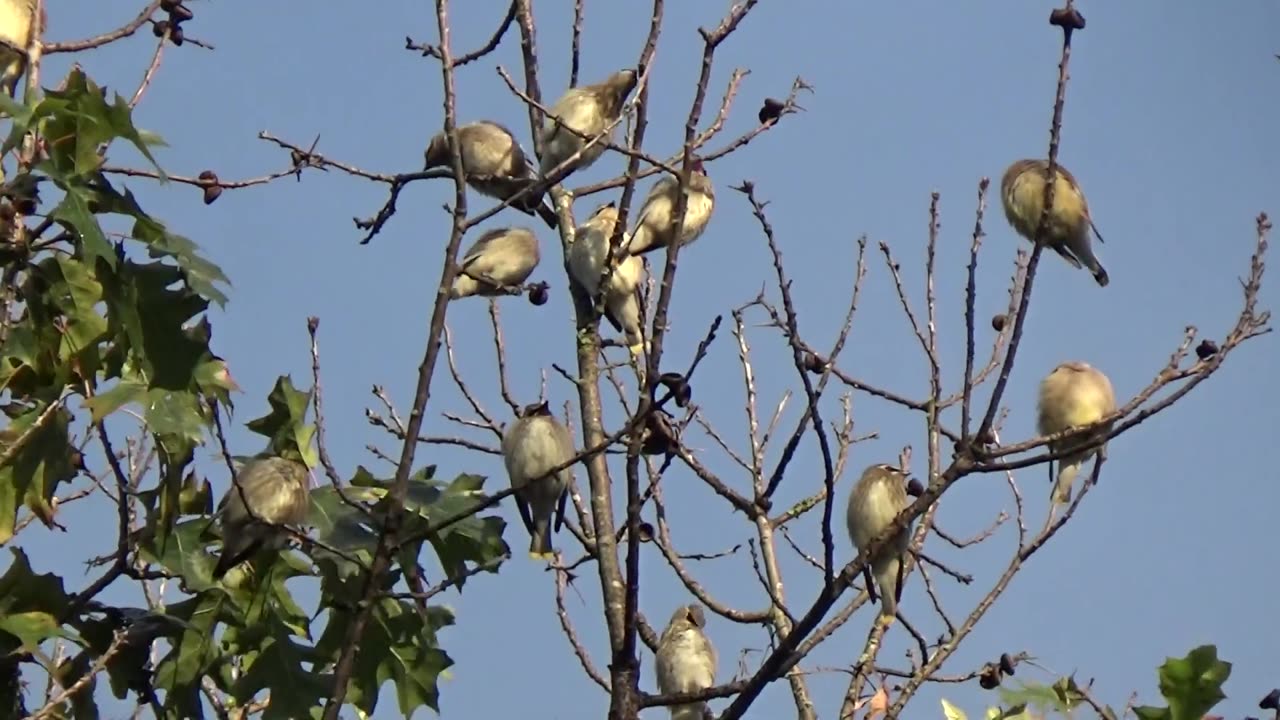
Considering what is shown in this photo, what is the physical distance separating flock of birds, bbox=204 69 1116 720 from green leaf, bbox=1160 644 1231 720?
915mm

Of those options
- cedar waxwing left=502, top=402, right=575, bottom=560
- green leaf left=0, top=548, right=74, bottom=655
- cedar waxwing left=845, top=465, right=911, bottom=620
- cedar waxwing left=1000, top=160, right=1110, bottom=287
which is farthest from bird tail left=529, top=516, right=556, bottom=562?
green leaf left=0, top=548, right=74, bottom=655

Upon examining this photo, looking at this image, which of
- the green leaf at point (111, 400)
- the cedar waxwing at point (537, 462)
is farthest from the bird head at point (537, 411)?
the green leaf at point (111, 400)

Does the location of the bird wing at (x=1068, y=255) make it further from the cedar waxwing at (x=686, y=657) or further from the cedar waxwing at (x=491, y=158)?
the cedar waxwing at (x=491, y=158)

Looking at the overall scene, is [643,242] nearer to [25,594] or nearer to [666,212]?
[666,212]

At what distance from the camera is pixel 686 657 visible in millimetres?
7371

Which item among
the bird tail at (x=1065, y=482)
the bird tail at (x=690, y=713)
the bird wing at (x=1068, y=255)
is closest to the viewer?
Answer: the bird tail at (x=1065, y=482)

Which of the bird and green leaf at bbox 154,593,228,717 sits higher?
the bird

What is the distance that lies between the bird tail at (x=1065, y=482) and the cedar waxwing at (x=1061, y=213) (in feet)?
2.66

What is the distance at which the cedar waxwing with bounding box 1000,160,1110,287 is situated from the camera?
6.59m

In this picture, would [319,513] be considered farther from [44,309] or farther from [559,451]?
[559,451]

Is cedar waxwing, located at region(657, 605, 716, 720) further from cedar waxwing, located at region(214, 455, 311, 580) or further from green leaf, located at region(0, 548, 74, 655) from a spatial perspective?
green leaf, located at region(0, 548, 74, 655)

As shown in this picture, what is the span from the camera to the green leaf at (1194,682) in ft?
11.4

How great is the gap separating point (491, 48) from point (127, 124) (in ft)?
7.17

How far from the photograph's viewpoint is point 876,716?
18.5ft
